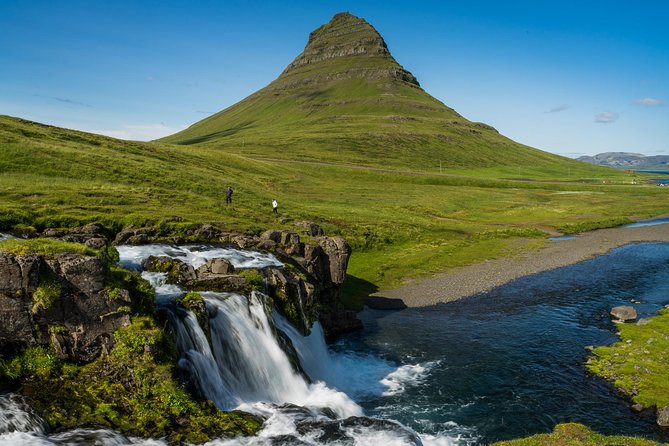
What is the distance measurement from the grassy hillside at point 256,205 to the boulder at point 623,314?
28062mm

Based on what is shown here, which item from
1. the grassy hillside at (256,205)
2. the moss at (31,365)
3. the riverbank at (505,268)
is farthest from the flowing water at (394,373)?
the grassy hillside at (256,205)

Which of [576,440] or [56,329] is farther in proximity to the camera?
[56,329]

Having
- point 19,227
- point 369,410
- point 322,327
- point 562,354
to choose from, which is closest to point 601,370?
point 562,354

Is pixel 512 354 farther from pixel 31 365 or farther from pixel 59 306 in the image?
pixel 31 365

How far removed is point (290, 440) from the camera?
75.4 ft

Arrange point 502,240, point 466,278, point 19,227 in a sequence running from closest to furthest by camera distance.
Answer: point 19,227, point 466,278, point 502,240

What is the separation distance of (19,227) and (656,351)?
61813 millimetres

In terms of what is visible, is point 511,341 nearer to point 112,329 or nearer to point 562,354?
point 562,354

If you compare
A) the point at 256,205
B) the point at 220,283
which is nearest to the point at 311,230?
the point at 256,205

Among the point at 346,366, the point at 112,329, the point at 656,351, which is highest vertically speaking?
the point at 112,329

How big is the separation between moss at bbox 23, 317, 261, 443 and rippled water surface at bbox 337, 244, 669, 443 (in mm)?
15212

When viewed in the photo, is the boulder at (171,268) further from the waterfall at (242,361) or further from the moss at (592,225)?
the moss at (592,225)

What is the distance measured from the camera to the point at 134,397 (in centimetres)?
2247

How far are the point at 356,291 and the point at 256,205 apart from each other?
31364 millimetres
